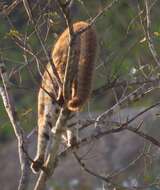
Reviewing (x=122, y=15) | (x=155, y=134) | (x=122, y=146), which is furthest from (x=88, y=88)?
(x=122, y=146)

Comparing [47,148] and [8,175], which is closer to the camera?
[47,148]

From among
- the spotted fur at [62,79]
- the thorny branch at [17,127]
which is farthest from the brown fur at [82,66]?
the thorny branch at [17,127]

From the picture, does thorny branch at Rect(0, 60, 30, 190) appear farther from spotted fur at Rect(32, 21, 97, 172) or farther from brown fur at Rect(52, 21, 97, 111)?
brown fur at Rect(52, 21, 97, 111)

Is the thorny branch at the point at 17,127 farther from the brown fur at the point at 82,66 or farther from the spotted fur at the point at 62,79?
the brown fur at the point at 82,66

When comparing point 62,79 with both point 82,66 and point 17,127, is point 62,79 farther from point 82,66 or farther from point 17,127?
point 17,127

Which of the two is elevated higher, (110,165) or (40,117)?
(40,117)

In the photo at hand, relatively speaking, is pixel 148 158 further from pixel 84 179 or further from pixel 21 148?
pixel 84 179

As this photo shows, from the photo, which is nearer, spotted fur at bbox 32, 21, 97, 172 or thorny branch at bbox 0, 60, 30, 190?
spotted fur at bbox 32, 21, 97, 172

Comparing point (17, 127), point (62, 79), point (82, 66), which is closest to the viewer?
point (17, 127)

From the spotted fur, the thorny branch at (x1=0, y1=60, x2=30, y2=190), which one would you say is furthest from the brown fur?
the thorny branch at (x1=0, y1=60, x2=30, y2=190)

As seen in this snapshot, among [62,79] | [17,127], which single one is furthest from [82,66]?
[17,127]

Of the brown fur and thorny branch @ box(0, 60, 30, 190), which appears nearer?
the brown fur

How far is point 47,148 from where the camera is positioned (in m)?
5.71

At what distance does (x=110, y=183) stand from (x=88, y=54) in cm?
83
